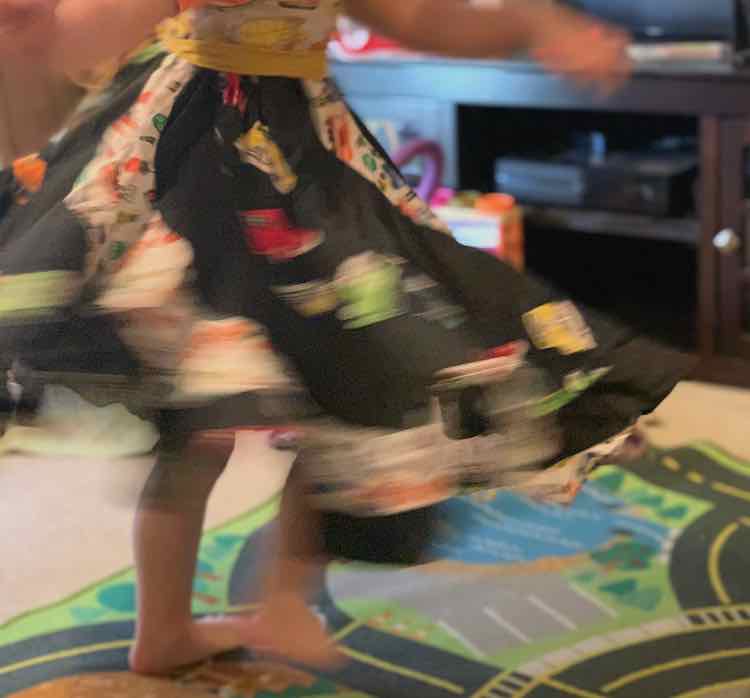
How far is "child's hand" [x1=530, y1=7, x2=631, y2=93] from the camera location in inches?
43.9

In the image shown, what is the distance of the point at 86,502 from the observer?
1.61 meters

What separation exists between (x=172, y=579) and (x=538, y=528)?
21.1 inches

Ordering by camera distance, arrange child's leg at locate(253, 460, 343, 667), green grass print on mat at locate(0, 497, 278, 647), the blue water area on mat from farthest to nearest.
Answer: the blue water area on mat → green grass print on mat at locate(0, 497, 278, 647) → child's leg at locate(253, 460, 343, 667)

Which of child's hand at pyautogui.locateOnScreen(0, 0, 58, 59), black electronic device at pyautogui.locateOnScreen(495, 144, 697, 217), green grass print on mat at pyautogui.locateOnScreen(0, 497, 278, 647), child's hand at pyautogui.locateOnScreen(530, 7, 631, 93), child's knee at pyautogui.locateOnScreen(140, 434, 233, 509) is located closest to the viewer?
child's hand at pyautogui.locateOnScreen(0, 0, 58, 59)

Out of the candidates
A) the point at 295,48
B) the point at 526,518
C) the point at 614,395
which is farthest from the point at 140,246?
the point at 526,518

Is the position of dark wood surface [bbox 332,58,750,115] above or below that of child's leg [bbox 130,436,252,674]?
above

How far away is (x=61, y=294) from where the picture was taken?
90 centimetres

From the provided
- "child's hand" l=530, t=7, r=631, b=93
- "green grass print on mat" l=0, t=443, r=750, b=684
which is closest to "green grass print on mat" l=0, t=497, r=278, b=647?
"green grass print on mat" l=0, t=443, r=750, b=684

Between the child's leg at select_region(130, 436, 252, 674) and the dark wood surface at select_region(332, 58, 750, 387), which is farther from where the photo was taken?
the dark wood surface at select_region(332, 58, 750, 387)

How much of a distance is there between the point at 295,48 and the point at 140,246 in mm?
238

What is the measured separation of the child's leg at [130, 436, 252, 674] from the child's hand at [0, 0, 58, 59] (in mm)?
421

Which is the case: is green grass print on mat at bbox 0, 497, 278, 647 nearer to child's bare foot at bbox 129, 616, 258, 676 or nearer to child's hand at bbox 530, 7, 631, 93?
child's bare foot at bbox 129, 616, 258, 676

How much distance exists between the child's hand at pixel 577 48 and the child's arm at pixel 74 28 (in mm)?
396

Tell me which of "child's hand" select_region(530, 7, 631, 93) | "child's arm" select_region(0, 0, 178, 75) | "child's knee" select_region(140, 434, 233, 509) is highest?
"child's arm" select_region(0, 0, 178, 75)
